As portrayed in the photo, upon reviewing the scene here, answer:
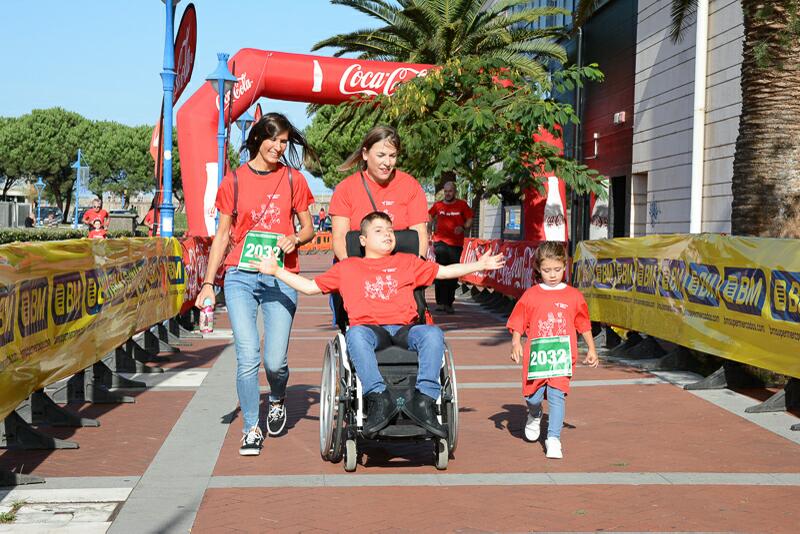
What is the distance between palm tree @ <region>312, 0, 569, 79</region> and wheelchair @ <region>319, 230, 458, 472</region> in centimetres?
2302

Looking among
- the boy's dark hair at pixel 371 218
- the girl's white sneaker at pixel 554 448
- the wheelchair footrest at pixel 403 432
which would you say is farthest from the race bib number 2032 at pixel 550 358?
the boy's dark hair at pixel 371 218

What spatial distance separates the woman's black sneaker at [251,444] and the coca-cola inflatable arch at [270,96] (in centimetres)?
1575

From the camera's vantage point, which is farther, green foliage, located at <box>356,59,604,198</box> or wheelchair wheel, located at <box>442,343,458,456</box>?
green foliage, located at <box>356,59,604,198</box>

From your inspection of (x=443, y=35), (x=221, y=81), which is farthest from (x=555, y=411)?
(x=443, y=35)

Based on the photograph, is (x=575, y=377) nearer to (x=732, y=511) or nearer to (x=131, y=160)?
(x=732, y=511)

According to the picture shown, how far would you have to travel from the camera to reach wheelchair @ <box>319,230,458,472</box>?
593 cm

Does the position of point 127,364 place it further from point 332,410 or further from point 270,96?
point 270,96

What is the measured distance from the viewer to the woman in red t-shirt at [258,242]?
654cm

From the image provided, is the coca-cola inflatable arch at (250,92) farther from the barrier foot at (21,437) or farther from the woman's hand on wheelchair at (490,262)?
the woman's hand on wheelchair at (490,262)

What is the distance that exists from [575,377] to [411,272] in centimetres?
436

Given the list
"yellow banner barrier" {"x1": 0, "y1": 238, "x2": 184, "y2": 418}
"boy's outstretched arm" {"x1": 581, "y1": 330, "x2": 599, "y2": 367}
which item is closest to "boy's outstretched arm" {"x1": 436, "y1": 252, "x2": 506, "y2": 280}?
"boy's outstretched arm" {"x1": 581, "y1": 330, "x2": 599, "y2": 367}

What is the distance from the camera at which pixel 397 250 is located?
668 centimetres

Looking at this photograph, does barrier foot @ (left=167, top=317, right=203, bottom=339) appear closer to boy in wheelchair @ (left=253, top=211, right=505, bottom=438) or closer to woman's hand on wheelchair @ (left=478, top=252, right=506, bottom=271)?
boy in wheelchair @ (left=253, top=211, right=505, bottom=438)

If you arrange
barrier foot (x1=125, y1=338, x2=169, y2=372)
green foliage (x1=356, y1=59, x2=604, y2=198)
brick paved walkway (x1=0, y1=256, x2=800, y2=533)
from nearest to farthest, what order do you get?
brick paved walkway (x1=0, y1=256, x2=800, y2=533) < barrier foot (x1=125, y1=338, x2=169, y2=372) < green foliage (x1=356, y1=59, x2=604, y2=198)
